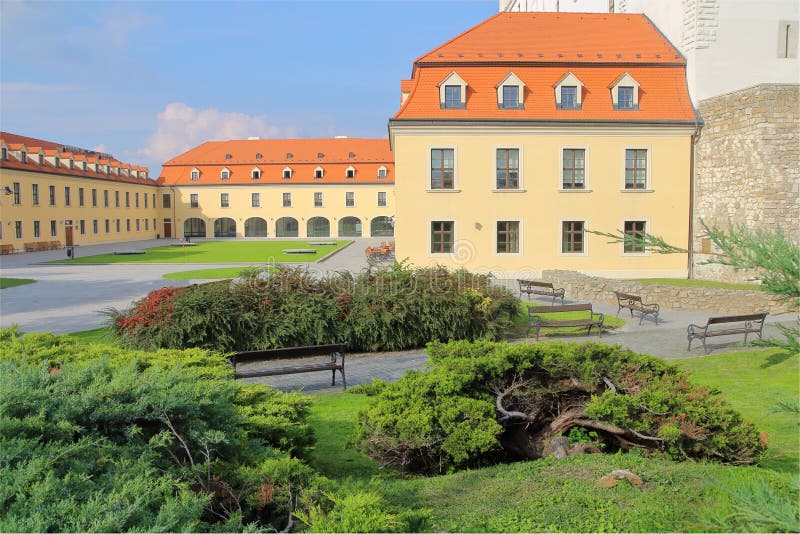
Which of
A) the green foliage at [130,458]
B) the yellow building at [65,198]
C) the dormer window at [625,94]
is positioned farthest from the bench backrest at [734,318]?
the yellow building at [65,198]

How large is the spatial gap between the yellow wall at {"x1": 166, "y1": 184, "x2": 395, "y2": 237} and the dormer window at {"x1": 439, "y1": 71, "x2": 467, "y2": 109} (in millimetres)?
39536

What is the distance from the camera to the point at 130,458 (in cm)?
352

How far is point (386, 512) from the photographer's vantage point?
3.29 meters

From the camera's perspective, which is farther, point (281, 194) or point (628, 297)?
point (281, 194)

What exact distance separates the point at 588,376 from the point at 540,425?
73 centimetres

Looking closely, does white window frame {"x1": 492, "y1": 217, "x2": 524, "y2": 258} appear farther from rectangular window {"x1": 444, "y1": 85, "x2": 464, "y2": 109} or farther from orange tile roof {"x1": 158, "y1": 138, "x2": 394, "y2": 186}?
orange tile roof {"x1": 158, "y1": 138, "x2": 394, "y2": 186}

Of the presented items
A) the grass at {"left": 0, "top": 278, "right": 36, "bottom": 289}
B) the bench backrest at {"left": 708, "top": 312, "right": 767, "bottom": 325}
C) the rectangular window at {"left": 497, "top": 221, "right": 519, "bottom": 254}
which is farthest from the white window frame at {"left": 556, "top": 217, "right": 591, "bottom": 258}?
the grass at {"left": 0, "top": 278, "right": 36, "bottom": 289}

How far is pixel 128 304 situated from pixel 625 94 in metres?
21.5

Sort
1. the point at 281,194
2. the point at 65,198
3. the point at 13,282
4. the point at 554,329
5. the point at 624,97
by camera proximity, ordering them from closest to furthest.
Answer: the point at 554,329 < the point at 13,282 < the point at 624,97 < the point at 65,198 < the point at 281,194

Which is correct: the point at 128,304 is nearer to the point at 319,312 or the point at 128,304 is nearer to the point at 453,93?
the point at 319,312

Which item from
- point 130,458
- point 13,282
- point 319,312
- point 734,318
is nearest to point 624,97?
point 734,318

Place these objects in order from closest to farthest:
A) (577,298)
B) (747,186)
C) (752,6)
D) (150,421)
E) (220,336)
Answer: (150,421), (220,336), (577,298), (747,186), (752,6)

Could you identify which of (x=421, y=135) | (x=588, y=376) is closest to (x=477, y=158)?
(x=421, y=135)

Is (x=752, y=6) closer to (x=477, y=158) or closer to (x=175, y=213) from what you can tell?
(x=477, y=158)
